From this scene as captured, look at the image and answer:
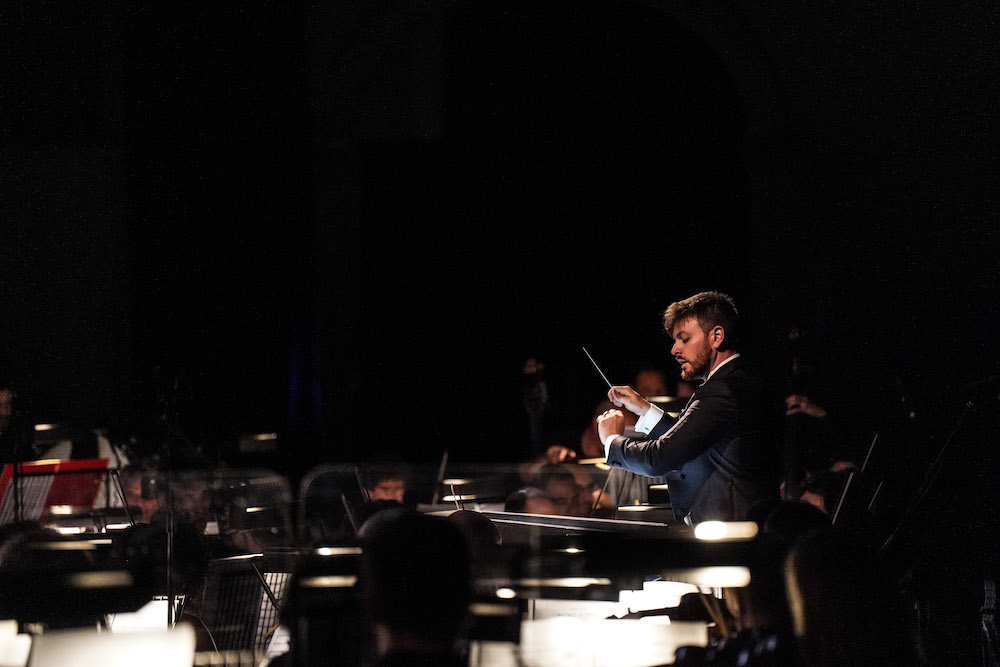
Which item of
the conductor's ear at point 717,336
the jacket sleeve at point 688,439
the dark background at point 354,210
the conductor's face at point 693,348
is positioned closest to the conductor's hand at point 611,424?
the jacket sleeve at point 688,439

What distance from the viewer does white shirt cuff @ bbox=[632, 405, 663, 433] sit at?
3.43 metres

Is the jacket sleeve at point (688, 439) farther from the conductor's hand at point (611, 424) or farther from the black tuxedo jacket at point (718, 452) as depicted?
the conductor's hand at point (611, 424)

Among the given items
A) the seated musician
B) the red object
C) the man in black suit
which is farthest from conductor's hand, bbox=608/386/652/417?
the red object

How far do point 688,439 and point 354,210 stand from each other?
16.3 feet

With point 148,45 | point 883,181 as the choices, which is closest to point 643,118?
point 883,181

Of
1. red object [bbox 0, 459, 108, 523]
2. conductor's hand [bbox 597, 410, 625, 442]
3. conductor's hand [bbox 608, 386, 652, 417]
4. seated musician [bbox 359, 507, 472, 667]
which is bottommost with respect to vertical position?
red object [bbox 0, 459, 108, 523]

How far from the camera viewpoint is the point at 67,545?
7.52 feet

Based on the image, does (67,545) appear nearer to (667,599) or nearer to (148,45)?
(667,599)

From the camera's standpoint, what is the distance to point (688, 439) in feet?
10.2

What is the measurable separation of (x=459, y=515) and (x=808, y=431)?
3.38 metres

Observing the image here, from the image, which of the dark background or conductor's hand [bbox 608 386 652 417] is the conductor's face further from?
the dark background

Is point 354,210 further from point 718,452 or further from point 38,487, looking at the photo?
point 718,452

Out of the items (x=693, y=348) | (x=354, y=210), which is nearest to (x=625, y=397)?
(x=693, y=348)

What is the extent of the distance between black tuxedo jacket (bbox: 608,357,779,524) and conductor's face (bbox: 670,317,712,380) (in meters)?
0.12
